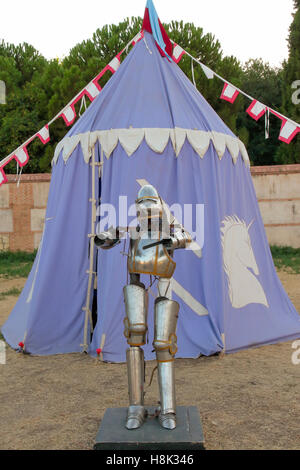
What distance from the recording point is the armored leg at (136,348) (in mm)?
2922

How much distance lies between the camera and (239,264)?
5227 mm

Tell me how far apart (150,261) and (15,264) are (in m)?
10.3

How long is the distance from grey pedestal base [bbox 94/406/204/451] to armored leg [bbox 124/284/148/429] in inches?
3.4

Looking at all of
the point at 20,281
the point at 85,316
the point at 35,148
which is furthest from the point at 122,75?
the point at 35,148

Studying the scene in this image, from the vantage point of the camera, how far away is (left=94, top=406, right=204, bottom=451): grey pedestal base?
8.63 ft

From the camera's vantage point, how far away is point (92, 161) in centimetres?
505

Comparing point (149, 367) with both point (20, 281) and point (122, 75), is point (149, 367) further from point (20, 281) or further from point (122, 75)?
point (20, 281)

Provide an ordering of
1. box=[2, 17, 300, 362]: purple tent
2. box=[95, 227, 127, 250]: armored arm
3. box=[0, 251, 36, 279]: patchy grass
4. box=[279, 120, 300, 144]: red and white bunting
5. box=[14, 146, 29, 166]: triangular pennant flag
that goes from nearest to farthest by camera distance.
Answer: box=[95, 227, 127, 250]: armored arm
box=[2, 17, 300, 362]: purple tent
box=[279, 120, 300, 144]: red and white bunting
box=[14, 146, 29, 166]: triangular pennant flag
box=[0, 251, 36, 279]: patchy grass

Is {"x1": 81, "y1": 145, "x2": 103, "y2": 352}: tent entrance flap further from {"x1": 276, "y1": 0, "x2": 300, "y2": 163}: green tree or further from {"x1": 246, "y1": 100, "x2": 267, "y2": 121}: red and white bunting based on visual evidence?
{"x1": 276, "y1": 0, "x2": 300, "y2": 163}: green tree

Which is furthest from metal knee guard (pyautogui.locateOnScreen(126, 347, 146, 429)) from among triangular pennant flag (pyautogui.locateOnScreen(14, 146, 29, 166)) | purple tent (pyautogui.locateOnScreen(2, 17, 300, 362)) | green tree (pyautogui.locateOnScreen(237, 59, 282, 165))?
green tree (pyautogui.locateOnScreen(237, 59, 282, 165))

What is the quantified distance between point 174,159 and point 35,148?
13238mm

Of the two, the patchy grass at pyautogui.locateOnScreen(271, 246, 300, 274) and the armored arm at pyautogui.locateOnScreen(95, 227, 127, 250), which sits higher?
the armored arm at pyautogui.locateOnScreen(95, 227, 127, 250)

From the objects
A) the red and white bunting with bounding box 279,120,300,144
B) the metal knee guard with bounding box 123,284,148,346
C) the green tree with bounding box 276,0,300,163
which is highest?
the green tree with bounding box 276,0,300,163

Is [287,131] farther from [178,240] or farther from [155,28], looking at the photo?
[178,240]
